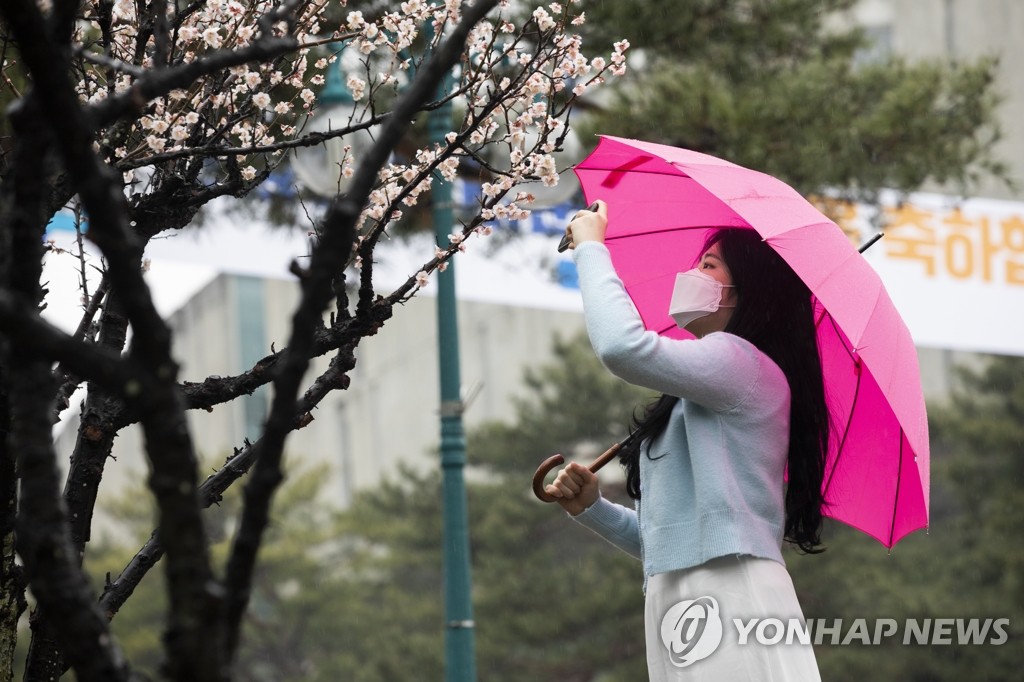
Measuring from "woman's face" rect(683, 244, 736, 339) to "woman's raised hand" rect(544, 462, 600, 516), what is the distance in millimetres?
422

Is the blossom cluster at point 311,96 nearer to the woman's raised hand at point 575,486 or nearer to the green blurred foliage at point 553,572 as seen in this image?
the woman's raised hand at point 575,486

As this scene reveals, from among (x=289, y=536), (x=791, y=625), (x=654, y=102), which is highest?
(x=654, y=102)

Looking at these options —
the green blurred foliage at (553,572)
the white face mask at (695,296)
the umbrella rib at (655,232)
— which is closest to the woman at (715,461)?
the white face mask at (695,296)

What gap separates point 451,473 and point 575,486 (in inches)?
125

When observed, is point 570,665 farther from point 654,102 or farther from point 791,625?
point 791,625

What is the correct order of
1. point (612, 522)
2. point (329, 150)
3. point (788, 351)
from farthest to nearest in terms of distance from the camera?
1. point (329, 150)
2. point (612, 522)
3. point (788, 351)

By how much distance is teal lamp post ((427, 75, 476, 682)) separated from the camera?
19.3ft

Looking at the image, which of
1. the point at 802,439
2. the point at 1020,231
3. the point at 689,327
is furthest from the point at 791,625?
the point at 1020,231

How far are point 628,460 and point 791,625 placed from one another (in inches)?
22.3

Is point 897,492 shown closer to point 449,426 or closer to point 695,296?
point 695,296

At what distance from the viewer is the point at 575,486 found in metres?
3.03

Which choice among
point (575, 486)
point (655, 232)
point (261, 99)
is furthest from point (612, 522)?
point (261, 99)

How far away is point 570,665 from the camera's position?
57.3 ft

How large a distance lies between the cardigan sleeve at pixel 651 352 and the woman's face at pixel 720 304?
0.23 meters
